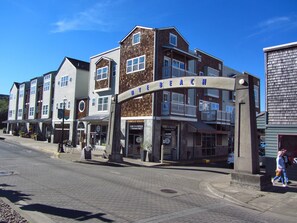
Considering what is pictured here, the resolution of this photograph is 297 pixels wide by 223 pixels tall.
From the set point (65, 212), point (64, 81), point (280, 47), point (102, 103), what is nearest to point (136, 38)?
point (102, 103)

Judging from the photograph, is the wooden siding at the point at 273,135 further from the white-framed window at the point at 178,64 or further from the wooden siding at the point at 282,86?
the white-framed window at the point at 178,64

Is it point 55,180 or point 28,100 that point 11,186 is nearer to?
point 55,180

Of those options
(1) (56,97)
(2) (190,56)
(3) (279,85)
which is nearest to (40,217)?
(3) (279,85)

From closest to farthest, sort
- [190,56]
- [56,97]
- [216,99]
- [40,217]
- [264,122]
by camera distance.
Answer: [40,217] < [264,122] < [190,56] < [216,99] < [56,97]

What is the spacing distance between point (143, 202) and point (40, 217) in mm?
3210

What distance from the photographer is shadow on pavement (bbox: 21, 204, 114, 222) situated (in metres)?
6.67

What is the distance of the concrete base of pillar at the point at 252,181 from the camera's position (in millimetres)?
11219

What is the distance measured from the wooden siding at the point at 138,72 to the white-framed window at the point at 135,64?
0.31m

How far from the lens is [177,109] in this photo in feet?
83.4

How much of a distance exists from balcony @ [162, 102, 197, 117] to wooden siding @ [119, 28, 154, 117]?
53.7 inches

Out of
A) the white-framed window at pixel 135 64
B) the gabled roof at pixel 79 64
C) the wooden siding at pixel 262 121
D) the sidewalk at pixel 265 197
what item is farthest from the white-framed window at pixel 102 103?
the sidewalk at pixel 265 197

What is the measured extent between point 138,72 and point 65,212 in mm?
20428

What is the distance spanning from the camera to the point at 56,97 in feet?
130

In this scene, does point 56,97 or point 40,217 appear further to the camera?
point 56,97
